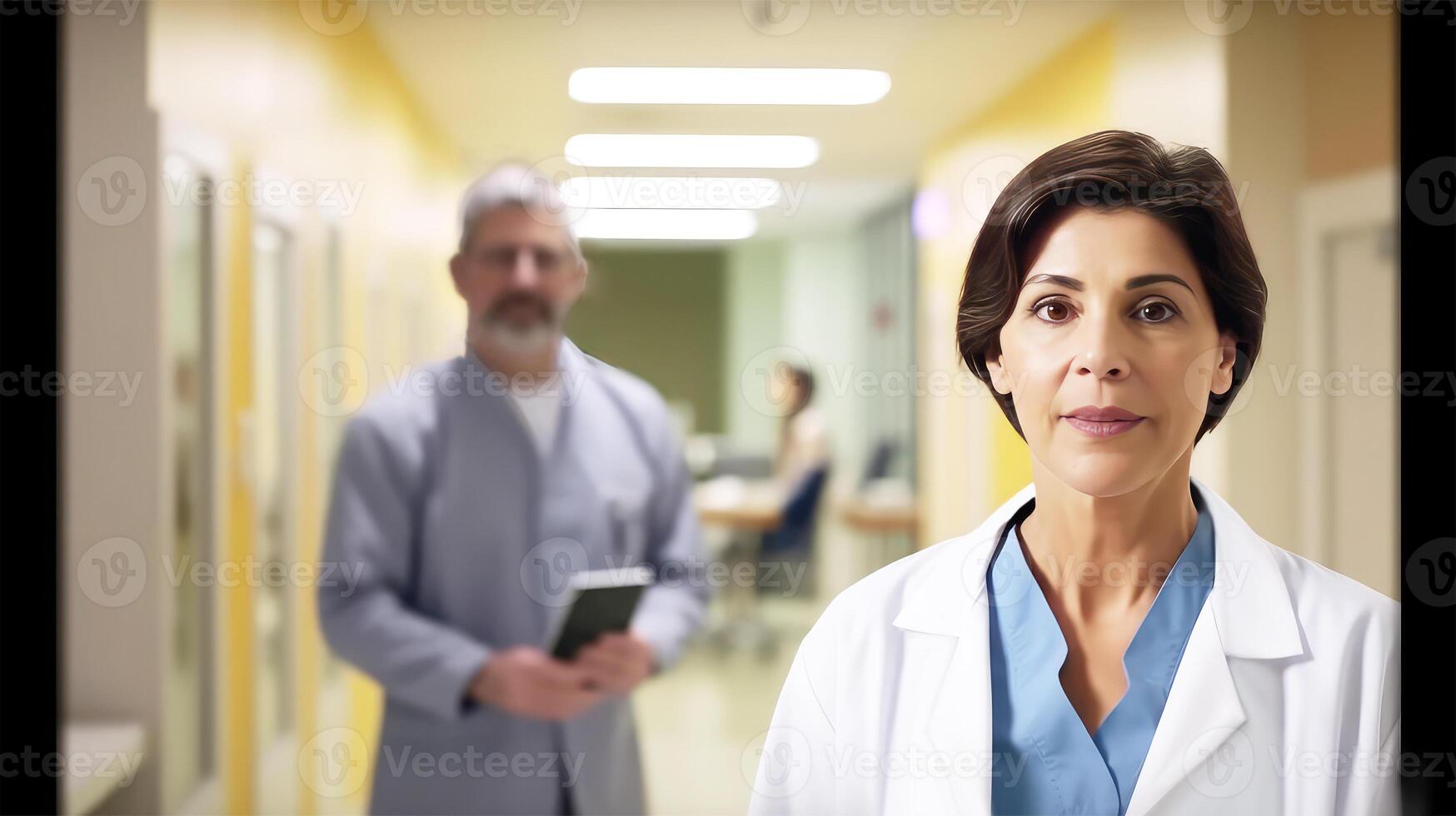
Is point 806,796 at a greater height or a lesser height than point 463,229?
lesser

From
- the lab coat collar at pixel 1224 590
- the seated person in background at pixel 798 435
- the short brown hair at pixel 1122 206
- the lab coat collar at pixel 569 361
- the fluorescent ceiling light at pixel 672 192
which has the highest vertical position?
the fluorescent ceiling light at pixel 672 192

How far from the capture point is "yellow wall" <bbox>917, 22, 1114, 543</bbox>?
96cm

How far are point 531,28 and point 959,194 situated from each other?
52 cm

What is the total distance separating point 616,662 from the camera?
94cm

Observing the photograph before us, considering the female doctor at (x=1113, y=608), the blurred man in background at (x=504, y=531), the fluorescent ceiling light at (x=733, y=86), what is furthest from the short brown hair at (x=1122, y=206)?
the blurred man in background at (x=504, y=531)

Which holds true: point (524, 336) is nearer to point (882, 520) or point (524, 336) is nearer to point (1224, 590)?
point (882, 520)

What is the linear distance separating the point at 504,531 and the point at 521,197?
0.35 meters

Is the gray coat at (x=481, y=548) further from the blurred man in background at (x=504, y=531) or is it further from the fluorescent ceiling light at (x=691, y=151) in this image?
the fluorescent ceiling light at (x=691, y=151)

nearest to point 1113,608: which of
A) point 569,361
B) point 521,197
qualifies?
point 569,361

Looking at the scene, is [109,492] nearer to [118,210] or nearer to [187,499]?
[187,499]

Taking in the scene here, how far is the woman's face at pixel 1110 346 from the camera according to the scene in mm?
854

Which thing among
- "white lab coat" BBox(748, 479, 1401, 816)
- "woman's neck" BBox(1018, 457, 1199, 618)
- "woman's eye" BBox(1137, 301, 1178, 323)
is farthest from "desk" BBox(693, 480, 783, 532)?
"woman's eye" BBox(1137, 301, 1178, 323)

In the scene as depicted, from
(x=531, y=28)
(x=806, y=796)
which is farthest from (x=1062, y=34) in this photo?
(x=806, y=796)

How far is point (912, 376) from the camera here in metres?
0.99
